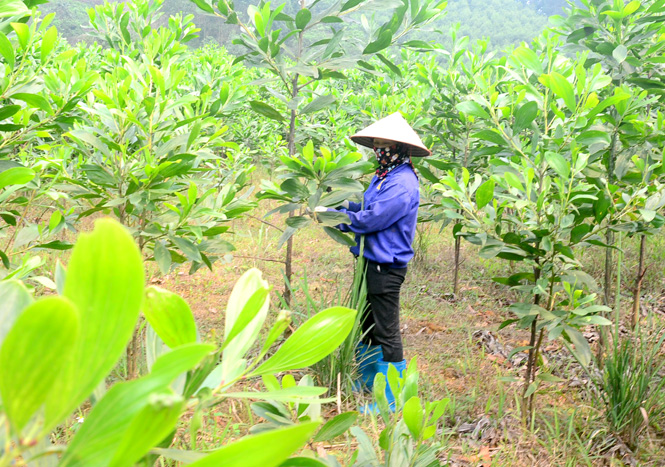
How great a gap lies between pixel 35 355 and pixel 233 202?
2.10 meters

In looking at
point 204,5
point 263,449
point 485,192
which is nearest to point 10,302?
point 263,449

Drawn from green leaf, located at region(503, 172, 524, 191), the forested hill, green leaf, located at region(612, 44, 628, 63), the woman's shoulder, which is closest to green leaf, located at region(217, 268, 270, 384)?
green leaf, located at region(503, 172, 524, 191)

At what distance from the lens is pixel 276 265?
577cm

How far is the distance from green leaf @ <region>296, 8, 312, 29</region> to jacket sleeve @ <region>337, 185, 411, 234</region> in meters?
1.08

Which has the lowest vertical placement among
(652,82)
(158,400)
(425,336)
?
(425,336)

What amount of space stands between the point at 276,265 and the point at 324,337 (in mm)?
5356

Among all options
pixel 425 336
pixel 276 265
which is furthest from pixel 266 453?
pixel 276 265

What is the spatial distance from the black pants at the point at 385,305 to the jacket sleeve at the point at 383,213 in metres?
0.31

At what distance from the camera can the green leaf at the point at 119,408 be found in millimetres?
307

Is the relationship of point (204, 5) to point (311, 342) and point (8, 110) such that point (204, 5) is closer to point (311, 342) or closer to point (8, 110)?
point (8, 110)

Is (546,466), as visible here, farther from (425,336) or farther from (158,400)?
(158,400)

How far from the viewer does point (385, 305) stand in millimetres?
3256

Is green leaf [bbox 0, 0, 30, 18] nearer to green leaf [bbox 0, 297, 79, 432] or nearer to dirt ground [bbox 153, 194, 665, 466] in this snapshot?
dirt ground [bbox 153, 194, 665, 466]

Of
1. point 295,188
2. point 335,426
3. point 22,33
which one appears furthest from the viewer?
point 295,188
